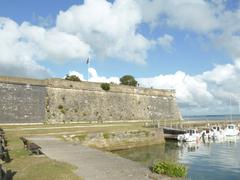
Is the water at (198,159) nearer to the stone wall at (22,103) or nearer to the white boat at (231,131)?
the stone wall at (22,103)

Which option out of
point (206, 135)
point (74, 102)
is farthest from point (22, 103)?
point (206, 135)

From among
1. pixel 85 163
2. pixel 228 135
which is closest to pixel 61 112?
pixel 228 135

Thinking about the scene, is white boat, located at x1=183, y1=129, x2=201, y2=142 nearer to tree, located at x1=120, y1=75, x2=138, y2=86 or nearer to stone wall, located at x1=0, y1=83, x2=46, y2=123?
stone wall, located at x1=0, y1=83, x2=46, y2=123

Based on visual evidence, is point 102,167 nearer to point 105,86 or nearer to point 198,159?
point 198,159

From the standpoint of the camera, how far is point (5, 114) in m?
38.3

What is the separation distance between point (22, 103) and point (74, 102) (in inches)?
337

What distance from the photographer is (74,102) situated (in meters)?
46.9

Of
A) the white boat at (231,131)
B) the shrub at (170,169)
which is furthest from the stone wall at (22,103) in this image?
the shrub at (170,169)

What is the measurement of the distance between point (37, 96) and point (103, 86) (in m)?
12.6

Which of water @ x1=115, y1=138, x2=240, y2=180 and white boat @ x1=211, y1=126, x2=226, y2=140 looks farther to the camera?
white boat @ x1=211, y1=126, x2=226, y2=140

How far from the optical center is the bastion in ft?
130

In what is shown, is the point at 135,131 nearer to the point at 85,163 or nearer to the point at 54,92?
the point at 54,92

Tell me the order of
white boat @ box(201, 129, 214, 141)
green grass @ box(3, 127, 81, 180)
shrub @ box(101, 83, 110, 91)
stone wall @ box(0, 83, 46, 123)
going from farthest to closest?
1. shrub @ box(101, 83, 110, 91)
2. white boat @ box(201, 129, 214, 141)
3. stone wall @ box(0, 83, 46, 123)
4. green grass @ box(3, 127, 81, 180)

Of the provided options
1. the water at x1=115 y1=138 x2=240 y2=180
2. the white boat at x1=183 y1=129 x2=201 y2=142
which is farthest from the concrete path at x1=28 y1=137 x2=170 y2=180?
the white boat at x1=183 y1=129 x2=201 y2=142
